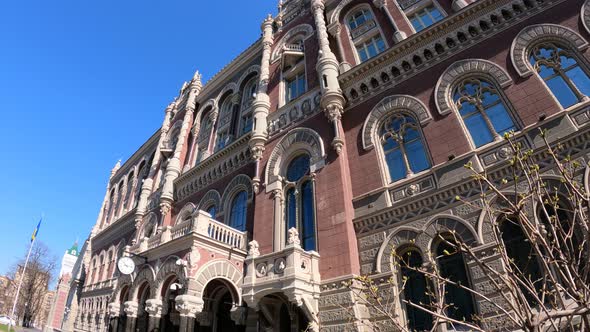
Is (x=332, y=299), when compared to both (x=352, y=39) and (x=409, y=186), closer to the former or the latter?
(x=409, y=186)

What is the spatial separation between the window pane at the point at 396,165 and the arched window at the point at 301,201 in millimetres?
3158

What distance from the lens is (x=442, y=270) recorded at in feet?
31.9

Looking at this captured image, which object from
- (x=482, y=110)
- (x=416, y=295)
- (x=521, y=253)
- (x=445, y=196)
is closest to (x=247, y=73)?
(x=482, y=110)

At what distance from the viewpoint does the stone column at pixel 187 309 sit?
37.5 ft

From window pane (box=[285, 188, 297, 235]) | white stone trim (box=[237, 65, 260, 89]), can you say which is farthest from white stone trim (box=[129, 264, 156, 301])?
white stone trim (box=[237, 65, 260, 89])

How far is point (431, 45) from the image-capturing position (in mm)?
12562

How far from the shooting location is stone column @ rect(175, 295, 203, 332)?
1144 cm

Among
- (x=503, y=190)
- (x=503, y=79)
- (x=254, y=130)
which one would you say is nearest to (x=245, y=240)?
(x=254, y=130)

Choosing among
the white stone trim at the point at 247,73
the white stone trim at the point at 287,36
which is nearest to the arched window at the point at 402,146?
the white stone trim at the point at 287,36

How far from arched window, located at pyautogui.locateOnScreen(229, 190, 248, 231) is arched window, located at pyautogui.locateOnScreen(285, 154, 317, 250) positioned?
3.13 meters

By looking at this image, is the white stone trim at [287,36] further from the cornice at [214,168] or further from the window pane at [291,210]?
the window pane at [291,210]

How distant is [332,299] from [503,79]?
8.83 m

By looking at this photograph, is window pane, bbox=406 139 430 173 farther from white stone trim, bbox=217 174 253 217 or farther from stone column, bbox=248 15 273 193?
white stone trim, bbox=217 174 253 217

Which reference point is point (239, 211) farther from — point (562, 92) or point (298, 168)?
point (562, 92)
